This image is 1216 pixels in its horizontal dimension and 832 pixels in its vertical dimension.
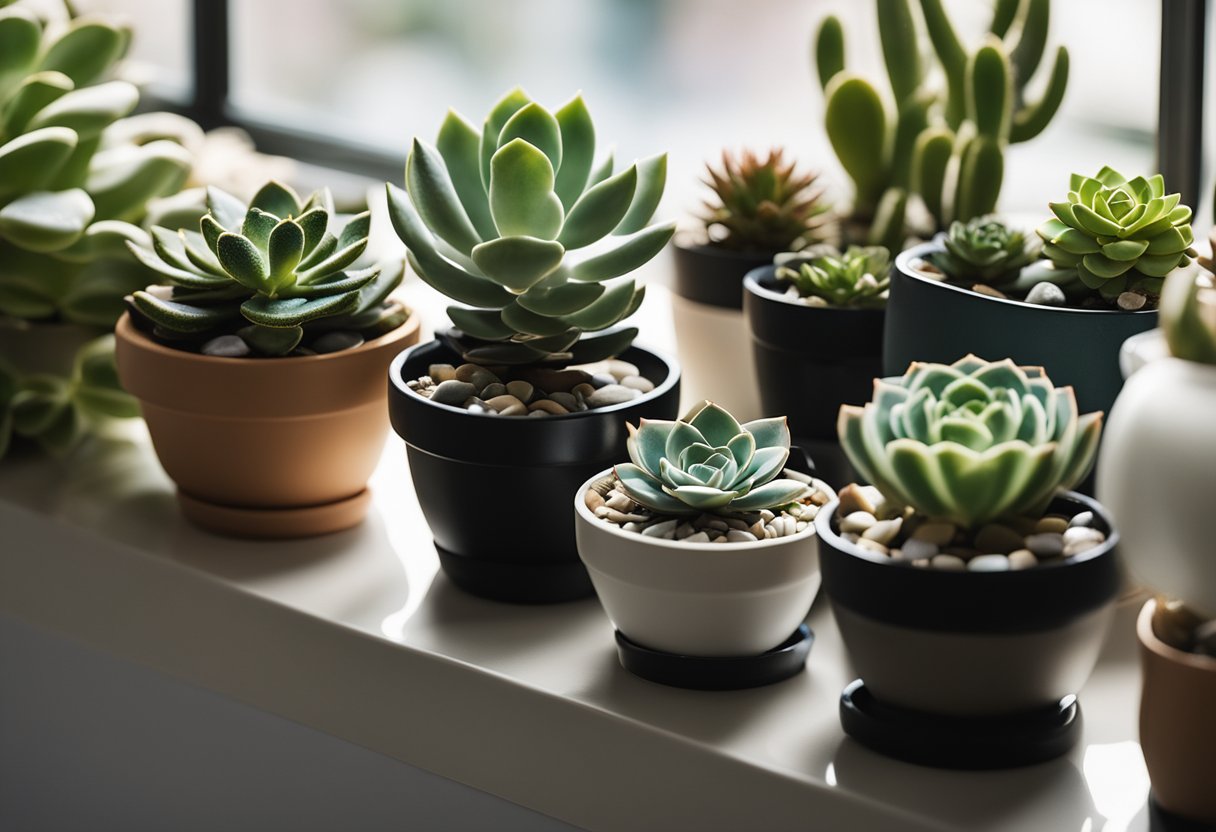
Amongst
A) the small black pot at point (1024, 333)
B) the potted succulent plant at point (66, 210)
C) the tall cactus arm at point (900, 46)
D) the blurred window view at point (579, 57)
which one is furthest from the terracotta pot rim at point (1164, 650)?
the blurred window view at point (579, 57)

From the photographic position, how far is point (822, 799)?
0.68 m

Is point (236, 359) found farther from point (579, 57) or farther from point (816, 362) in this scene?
point (579, 57)

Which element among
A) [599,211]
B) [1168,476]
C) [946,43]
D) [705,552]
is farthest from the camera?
[946,43]

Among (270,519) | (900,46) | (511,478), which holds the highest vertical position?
(900,46)

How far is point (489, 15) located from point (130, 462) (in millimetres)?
3832

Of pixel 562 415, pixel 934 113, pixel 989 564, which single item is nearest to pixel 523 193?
pixel 562 415

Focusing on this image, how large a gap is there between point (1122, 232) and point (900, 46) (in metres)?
0.35

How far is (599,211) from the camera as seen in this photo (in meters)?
0.82

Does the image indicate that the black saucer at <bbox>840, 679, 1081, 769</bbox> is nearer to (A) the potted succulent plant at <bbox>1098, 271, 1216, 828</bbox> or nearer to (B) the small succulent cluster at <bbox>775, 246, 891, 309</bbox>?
(A) the potted succulent plant at <bbox>1098, 271, 1216, 828</bbox>

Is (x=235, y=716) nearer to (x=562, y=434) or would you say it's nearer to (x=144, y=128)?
(x=562, y=434)

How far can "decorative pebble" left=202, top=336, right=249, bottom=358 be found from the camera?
2.98ft

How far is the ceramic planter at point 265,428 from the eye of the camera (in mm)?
900

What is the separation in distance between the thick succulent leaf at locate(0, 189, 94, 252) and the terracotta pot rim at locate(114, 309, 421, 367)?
0.07 m

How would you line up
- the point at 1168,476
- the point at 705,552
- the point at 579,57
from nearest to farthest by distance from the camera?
the point at 1168,476
the point at 705,552
the point at 579,57
